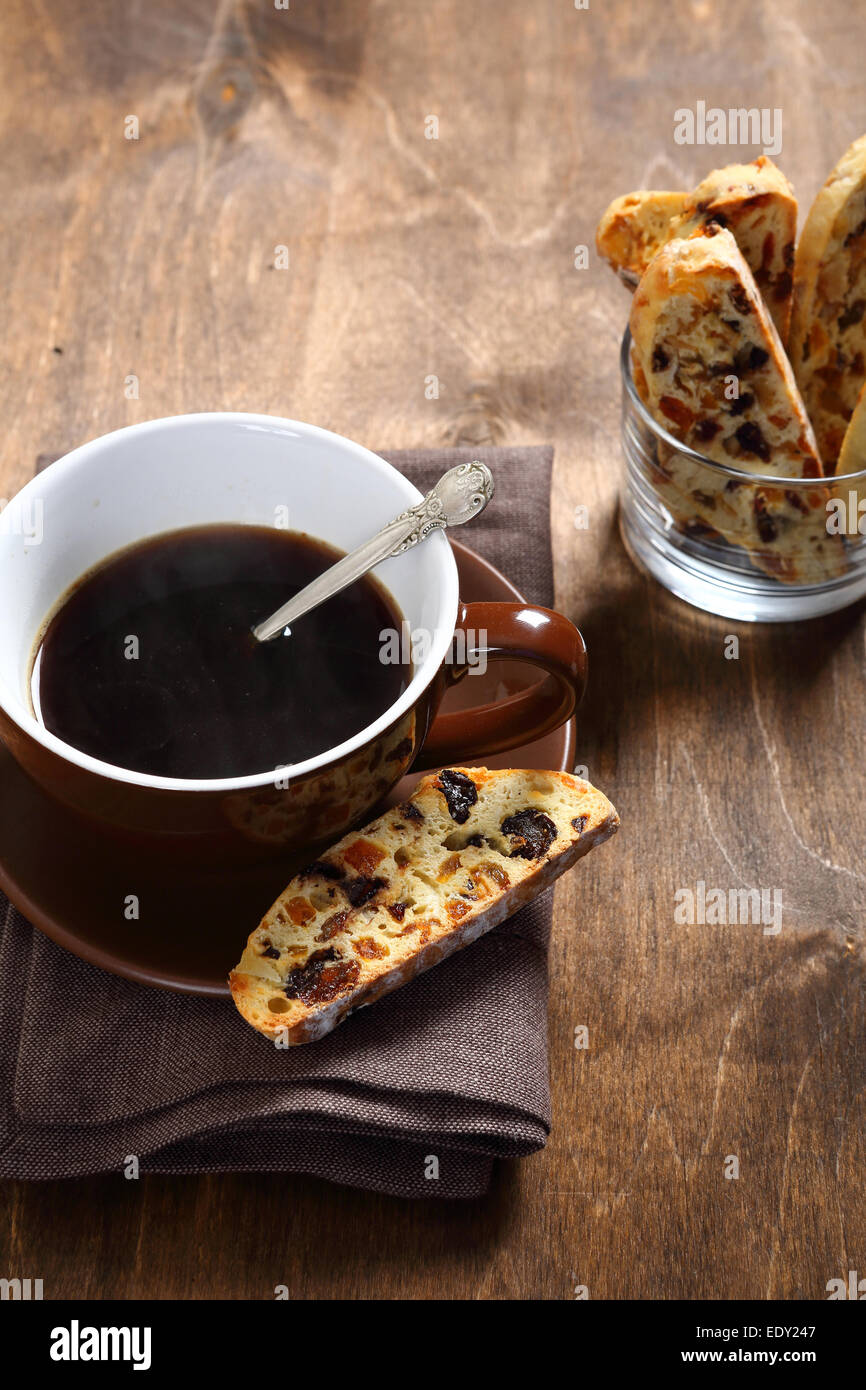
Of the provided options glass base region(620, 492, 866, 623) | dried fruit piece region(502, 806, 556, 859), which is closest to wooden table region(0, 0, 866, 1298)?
glass base region(620, 492, 866, 623)

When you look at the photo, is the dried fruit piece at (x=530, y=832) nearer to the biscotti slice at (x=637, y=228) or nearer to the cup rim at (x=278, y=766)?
the cup rim at (x=278, y=766)

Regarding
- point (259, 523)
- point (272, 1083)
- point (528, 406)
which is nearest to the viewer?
point (272, 1083)

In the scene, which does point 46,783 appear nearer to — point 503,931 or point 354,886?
point 354,886

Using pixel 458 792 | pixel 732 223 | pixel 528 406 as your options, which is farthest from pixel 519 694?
pixel 528 406

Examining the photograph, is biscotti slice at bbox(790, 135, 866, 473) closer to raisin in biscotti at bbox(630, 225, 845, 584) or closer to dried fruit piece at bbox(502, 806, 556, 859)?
raisin in biscotti at bbox(630, 225, 845, 584)

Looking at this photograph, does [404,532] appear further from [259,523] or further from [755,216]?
[755,216]

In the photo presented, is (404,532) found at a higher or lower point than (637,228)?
lower
